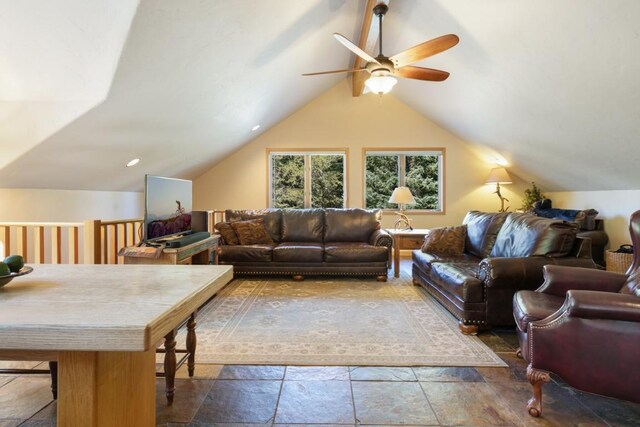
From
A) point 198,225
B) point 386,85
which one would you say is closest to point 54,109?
point 198,225

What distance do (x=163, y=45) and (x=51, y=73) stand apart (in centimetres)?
82

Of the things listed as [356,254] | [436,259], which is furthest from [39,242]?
[436,259]

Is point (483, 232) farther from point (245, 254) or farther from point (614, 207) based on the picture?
point (245, 254)

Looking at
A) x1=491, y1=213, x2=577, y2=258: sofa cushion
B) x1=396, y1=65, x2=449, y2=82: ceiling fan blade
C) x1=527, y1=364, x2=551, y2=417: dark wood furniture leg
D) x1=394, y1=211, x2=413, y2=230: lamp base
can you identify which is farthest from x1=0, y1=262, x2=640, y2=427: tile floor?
x1=394, y1=211, x2=413, y2=230: lamp base

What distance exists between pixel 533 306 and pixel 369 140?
4840 millimetres

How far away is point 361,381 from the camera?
199 centimetres

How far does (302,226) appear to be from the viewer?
4934 millimetres

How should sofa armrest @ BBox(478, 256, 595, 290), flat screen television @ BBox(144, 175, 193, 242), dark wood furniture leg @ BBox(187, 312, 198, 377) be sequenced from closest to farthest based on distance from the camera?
dark wood furniture leg @ BBox(187, 312, 198, 377)
sofa armrest @ BBox(478, 256, 595, 290)
flat screen television @ BBox(144, 175, 193, 242)

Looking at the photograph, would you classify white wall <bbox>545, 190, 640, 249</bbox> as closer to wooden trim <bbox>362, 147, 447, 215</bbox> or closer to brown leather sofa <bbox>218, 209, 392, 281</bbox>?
wooden trim <bbox>362, 147, 447, 215</bbox>

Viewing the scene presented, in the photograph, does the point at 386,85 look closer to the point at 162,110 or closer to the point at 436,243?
the point at 436,243

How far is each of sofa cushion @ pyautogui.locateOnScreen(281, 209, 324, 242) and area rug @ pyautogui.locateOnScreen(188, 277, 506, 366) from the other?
1032mm

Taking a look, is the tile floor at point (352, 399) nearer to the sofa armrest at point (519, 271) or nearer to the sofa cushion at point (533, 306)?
the sofa cushion at point (533, 306)

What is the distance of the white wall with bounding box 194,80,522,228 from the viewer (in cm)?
630

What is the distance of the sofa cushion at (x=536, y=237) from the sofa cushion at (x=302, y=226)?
2.43 m
